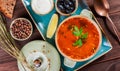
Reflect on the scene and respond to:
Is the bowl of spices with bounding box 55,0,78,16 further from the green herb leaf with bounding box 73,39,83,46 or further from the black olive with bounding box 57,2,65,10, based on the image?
the green herb leaf with bounding box 73,39,83,46

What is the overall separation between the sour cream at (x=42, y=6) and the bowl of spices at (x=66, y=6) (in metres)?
0.03

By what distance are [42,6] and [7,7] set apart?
0.14 metres

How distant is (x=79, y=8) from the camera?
147cm

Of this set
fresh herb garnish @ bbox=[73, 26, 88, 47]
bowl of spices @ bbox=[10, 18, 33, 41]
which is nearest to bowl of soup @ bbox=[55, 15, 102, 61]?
fresh herb garnish @ bbox=[73, 26, 88, 47]

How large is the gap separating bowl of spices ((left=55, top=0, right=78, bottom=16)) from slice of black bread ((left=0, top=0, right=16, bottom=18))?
17 centimetres

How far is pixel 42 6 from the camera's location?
146 centimetres

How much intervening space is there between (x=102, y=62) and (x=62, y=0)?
0.28m

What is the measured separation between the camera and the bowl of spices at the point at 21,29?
1454mm

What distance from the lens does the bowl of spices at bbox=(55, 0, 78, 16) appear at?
144 cm

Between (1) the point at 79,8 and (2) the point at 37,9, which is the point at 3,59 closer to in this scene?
(2) the point at 37,9

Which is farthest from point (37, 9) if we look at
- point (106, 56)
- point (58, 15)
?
point (106, 56)

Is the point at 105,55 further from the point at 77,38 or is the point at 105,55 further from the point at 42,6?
the point at 42,6

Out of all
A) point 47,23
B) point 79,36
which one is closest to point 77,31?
point 79,36

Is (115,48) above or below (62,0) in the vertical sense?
below
